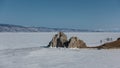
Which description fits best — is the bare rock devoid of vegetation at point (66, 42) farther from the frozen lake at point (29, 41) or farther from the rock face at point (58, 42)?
the frozen lake at point (29, 41)

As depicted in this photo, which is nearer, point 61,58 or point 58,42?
point 61,58

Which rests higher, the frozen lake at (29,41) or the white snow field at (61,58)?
the white snow field at (61,58)

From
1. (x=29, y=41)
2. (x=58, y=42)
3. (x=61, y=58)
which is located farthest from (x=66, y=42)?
(x=29, y=41)

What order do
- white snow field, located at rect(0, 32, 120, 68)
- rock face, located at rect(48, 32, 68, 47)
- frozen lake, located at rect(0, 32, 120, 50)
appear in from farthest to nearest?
1. frozen lake, located at rect(0, 32, 120, 50)
2. rock face, located at rect(48, 32, 68, 47)
3. white snow field, located at rect(0, 32, 120, 68)

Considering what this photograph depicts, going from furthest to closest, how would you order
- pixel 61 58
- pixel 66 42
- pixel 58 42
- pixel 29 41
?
pixel 29 41
pixel 58 42
pixel 66 42
pixel 61 58

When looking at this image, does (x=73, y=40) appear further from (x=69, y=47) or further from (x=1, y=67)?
(x=1, y=67)

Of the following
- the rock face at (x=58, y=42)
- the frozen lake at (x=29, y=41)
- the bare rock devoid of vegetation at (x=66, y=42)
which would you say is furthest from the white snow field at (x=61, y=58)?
the frozen lake at (x=29, y=41)

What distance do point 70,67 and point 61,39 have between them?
1415 cm

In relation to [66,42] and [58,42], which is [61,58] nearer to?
→ [66,42]

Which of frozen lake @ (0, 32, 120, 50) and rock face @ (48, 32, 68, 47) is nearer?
rock face @ (48, 32, 68, 47)

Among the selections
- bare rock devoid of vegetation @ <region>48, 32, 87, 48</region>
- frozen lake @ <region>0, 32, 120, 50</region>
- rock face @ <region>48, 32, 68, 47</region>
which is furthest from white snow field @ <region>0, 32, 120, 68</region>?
frozen lake @ <region>0, 32, 120, 50</region>

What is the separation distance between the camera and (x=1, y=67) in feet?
50.6

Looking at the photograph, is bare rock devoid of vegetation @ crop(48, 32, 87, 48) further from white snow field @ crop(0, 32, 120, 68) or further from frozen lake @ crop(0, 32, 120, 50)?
frozen lake @ crop(0, 32, 120, 50)

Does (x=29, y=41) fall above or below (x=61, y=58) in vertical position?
below
